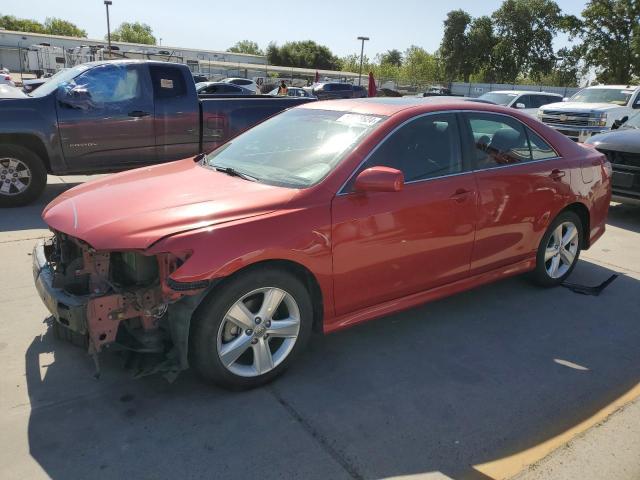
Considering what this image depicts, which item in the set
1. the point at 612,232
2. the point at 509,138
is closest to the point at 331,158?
the point at 509,138

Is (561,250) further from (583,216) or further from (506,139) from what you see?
(506,139)

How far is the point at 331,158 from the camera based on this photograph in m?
3.44

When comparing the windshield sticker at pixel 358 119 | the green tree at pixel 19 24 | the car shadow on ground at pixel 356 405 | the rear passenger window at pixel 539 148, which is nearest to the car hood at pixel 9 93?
the car shadow on ground at pixel 356 405

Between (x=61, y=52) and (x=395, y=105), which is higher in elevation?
(x=61, y=52)

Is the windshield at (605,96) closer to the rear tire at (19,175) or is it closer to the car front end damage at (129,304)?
the rear tire at (19,175)

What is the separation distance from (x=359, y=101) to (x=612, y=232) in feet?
15.6

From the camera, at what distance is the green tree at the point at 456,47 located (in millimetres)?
60375

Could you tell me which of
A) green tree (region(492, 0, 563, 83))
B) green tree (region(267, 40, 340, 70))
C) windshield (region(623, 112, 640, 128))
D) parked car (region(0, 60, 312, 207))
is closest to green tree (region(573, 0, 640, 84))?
green tree (region(492, 0, 563, 83))

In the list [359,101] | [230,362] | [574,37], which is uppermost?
[574,37]

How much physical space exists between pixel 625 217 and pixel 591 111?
731 centimetres

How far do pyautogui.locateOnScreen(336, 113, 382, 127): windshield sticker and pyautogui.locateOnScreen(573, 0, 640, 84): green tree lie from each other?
150 feet

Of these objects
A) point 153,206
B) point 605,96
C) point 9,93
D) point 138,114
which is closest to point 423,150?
point 153,206

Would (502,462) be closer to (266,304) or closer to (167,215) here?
(266,304)

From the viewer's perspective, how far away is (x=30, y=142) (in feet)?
23.5
